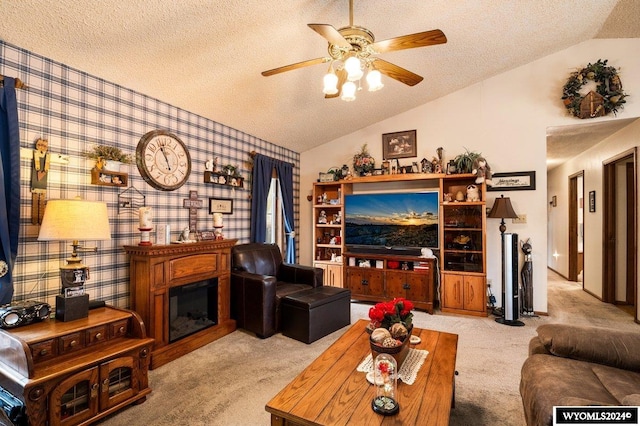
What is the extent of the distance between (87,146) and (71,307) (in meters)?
1.36

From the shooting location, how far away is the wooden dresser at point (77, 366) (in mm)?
1702

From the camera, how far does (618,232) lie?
4645mm

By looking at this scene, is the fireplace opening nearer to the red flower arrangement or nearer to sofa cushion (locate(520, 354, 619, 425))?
the red flower arrangement

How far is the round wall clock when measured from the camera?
3072 millimetres

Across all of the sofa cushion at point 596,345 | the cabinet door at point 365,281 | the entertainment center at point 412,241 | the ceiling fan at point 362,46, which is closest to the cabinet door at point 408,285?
the entertainment center at point 412,241

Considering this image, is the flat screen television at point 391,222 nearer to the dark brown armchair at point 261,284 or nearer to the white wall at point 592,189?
the dark brown armchair at point 261,284

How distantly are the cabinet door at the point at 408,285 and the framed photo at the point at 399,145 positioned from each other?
184 centimetres

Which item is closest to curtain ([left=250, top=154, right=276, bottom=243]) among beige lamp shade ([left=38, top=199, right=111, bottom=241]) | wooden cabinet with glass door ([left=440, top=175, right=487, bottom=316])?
beige lamp shade ([left=38, top=199, right=111, bottom=241])

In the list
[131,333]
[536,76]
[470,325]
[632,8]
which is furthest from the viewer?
[536,76]

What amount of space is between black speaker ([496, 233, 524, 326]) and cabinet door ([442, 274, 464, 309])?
489 mm

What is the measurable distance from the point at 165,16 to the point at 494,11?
2.83 meters

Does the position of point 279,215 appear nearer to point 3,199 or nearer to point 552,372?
point 3,199

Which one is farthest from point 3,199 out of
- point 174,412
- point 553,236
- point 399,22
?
point 553,236

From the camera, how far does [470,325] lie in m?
3.77
